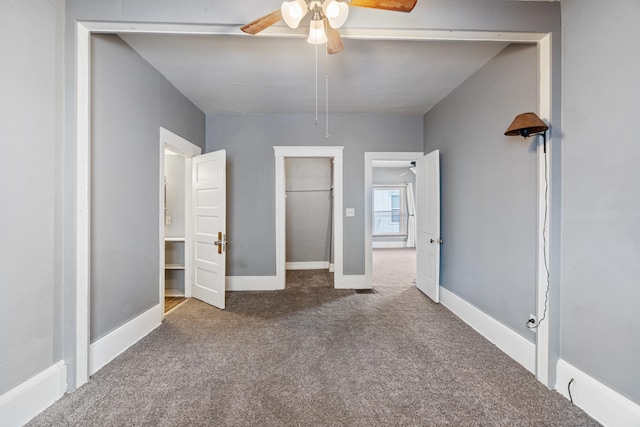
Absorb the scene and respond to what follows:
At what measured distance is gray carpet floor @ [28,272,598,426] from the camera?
1.59m

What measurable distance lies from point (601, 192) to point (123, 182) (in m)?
3.38

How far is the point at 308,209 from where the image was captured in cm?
589

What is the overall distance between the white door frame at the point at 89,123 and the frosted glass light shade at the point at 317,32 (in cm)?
23

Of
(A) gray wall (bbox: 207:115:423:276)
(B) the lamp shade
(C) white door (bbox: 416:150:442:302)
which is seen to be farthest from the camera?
(A) gray wall (bbox: 207:115:423:276)

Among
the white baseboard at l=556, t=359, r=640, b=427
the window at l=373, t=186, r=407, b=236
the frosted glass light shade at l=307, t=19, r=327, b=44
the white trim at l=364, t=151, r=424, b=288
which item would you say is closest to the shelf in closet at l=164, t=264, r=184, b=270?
the white trim at l=364, t=151, r=424, b=288

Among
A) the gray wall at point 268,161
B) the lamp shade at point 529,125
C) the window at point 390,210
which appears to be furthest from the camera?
the window at point 390,210

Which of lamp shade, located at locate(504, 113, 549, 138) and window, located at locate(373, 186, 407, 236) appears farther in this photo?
window, located at locate(373, 186, 407, 236)

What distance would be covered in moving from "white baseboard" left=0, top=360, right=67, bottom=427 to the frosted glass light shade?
8.65 feet

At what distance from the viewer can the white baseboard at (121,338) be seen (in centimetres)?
203

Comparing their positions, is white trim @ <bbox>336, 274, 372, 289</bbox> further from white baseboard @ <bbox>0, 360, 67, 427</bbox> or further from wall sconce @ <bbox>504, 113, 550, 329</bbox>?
white baseboard @ <bbox>0, 360, 67, 427</bbox>

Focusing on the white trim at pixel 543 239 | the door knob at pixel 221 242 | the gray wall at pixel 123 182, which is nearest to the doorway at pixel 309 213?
the door knob at pixel 221 242

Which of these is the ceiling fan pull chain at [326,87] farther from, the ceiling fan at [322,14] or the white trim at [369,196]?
the white trim at [369,196]

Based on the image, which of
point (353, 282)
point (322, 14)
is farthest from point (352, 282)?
point (322, 14)

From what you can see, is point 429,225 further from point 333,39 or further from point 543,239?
point 333,39
